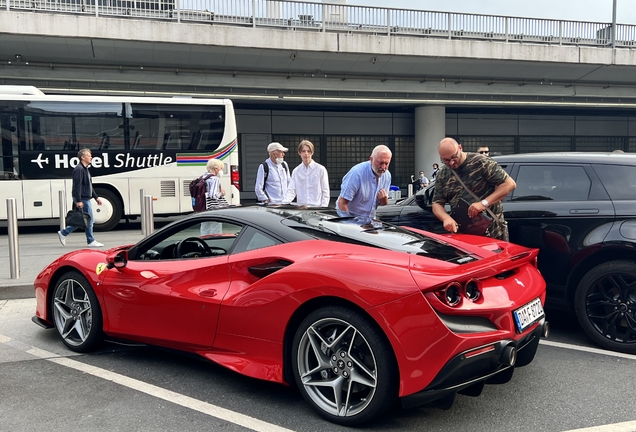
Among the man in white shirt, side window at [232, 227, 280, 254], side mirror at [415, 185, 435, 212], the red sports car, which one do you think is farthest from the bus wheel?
side window at [232, 227, 280, 254]

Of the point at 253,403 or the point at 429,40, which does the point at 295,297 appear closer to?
the point at 253,403

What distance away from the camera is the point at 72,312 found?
4.47 m

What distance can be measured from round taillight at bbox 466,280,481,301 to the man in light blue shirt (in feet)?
9.04

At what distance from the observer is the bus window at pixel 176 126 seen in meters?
13.5

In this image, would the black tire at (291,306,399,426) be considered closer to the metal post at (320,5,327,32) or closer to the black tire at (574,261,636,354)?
the black tire at (574,261,636,354)

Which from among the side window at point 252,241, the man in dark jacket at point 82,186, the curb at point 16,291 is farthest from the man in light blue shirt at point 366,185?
the man in dark jacket at point 82,186

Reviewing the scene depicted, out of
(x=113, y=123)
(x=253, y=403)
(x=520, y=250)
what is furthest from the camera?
(x=113, y=123)

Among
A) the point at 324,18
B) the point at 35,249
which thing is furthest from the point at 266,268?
the point at 324,18

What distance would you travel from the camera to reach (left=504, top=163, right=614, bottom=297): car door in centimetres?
467

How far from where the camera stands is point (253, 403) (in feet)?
11.2

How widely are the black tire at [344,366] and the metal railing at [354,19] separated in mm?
16288

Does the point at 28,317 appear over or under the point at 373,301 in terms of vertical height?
under

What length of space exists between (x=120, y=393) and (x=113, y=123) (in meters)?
10.9

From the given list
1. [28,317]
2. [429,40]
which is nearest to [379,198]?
[28,317]
